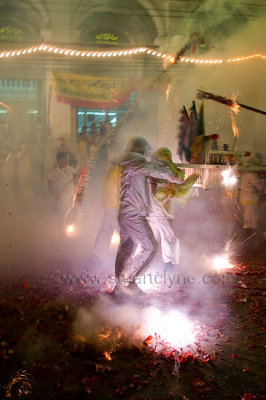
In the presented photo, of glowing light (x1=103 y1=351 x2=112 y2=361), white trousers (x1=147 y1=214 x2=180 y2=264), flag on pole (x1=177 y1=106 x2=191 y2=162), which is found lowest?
glowing light (x1=103 y1=351 x2=112 y2=361)

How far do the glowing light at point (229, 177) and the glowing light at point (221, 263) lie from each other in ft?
4.68

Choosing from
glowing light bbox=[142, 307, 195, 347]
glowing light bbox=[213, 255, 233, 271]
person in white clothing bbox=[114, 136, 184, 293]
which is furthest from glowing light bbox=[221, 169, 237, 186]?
glowing light bbox=[142, 307, 195, 347]

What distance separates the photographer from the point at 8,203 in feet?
35.8

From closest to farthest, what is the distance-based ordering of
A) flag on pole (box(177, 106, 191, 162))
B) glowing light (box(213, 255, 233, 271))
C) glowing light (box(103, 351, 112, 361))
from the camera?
glowing light (box(103, 351, 112, 361))
glowing light (box(213, 255, 233, 271))
flag on pole (box(177, 106, 191, 162))

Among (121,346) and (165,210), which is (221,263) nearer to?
(165,210)

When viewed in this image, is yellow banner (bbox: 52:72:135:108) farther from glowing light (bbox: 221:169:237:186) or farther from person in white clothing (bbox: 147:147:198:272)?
person in white clothing (bbox: 147:147:198:272)

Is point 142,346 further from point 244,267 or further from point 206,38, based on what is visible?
point 206,38

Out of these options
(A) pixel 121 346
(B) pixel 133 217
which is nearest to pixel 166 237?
(B) pixel 133 217

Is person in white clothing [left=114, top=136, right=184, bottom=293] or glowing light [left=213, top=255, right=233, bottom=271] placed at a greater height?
person in white clothing [left=114, top=136, right=184, bottom=293]

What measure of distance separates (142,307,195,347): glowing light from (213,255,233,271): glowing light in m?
2.24

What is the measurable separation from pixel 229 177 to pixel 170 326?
3.51 m

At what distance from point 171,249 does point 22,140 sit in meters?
9.23

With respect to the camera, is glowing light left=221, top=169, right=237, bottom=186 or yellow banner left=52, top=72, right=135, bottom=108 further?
yellow banner left=52, top=72, right=135, bottom=108

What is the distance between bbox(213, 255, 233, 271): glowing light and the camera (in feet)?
21.2
